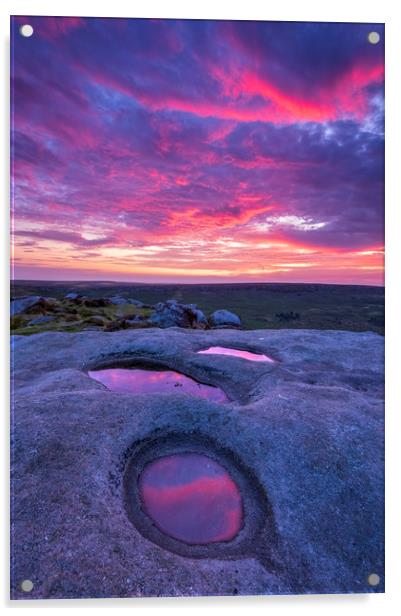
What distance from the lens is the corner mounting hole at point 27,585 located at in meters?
6.94

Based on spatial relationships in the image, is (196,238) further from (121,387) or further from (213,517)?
(213,517)

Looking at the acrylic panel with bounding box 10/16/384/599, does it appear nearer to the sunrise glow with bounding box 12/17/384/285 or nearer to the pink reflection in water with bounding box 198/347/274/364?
Answer: the sunrise glow with bounding box 12/17/384/285

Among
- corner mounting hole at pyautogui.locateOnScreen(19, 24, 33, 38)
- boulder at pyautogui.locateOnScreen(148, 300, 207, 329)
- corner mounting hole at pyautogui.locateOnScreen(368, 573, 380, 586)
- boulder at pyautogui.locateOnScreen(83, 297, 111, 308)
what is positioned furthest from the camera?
boulder at pyautogui.locateOnScreen(83, 297, 111, 308)

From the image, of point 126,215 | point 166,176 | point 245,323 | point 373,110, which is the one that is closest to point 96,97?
point 166,176

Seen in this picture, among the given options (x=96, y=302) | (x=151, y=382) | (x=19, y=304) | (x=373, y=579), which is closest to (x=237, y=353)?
(x=151, y=382)

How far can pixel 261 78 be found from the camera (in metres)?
9.78

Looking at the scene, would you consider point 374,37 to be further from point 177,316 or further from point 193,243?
point 177,316

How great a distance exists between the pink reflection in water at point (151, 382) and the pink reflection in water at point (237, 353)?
10.7 feet

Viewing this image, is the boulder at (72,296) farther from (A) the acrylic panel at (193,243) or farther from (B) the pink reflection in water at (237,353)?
(A) the acrylic panel at (193,243)

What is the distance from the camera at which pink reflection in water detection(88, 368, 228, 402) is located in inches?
591

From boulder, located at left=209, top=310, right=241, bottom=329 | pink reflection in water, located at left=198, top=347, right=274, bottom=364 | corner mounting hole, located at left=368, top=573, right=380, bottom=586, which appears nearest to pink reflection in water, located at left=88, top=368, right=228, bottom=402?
pink reflection in water, located at left=198, top=347, right=274, bottom=364

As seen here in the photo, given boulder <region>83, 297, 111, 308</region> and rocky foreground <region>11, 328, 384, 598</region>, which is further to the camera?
boulder <region>83, 297, 111, 308</region>

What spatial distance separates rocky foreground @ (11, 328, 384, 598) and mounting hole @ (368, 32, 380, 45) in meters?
11.8

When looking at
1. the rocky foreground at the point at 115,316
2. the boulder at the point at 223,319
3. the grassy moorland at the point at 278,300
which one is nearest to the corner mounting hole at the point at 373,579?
the grassy moorland at the point at 278,300
